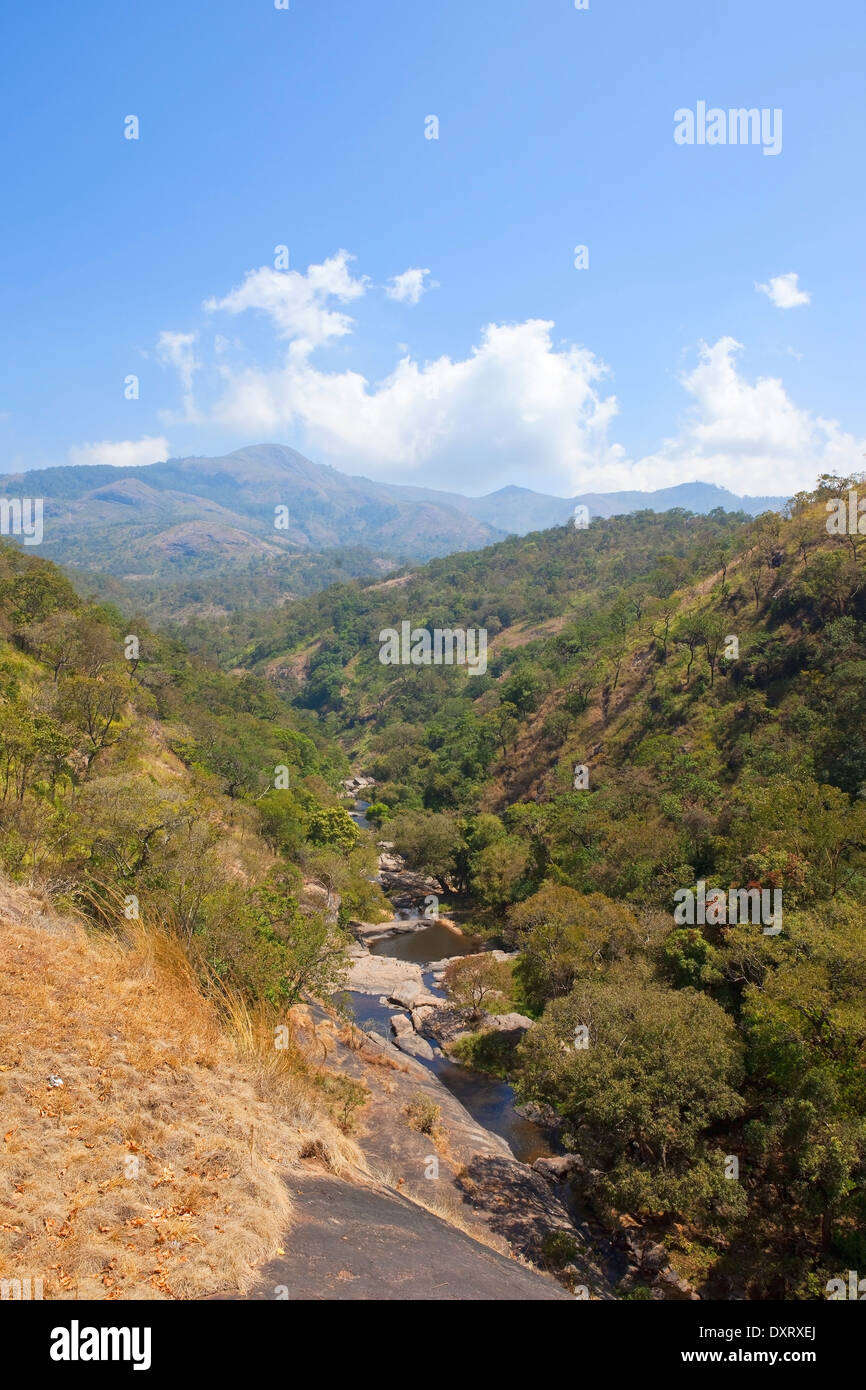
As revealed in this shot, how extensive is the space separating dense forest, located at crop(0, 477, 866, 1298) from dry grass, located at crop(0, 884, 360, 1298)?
95.6 inches

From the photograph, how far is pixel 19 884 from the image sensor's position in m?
13.6

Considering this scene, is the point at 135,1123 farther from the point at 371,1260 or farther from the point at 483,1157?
the point at 483,1157

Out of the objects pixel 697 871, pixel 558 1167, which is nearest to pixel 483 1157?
pixel 558 1167

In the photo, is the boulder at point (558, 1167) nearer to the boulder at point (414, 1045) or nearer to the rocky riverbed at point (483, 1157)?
the rocky riverbed at point (483, 1157)

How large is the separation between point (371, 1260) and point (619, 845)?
33649 mm

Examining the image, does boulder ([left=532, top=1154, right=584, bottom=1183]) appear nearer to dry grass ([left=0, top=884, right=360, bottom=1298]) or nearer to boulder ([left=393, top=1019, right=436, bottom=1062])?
boulder ([left=393, top=1019, right=436, bottom=1062])

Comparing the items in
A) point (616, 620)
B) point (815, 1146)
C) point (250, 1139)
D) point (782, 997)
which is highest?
point (616, 620)

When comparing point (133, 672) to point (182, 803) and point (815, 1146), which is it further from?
point (815, 1146)

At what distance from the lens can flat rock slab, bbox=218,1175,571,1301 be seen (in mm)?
7012

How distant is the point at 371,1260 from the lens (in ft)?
26.5

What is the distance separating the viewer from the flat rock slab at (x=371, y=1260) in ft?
23.0

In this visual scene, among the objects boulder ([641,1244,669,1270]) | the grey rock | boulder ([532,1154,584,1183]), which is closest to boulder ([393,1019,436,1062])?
the grey rock
